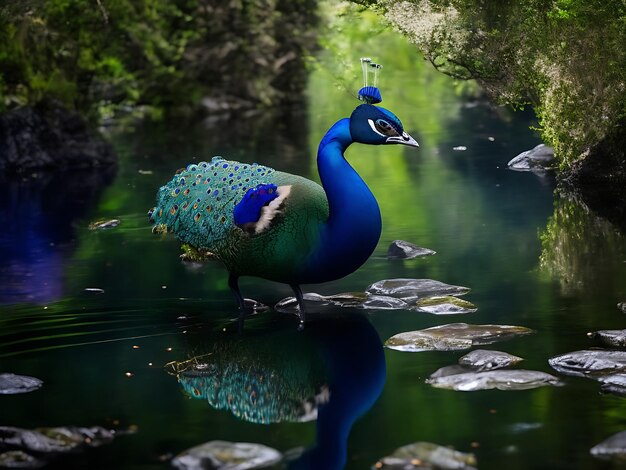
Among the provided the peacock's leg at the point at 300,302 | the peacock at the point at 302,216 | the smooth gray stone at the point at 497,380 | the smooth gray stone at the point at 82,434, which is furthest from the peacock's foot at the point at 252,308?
the smooth gray stone at the point at 82,434

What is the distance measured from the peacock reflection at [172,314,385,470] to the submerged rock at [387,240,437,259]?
2546 millimetres

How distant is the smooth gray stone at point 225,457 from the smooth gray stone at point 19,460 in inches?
29.7

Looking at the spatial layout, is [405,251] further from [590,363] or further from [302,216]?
[590,363]

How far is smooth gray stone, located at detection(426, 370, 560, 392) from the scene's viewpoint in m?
7.95

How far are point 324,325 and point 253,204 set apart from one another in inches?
44.4

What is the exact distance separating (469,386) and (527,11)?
8539 millimetres

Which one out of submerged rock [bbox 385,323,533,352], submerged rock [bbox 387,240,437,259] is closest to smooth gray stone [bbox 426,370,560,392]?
submerged rock [bbox 385,323,533,352]

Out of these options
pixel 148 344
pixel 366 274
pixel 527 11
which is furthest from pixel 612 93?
pixel 148 344

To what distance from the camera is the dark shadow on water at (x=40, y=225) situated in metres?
12.1

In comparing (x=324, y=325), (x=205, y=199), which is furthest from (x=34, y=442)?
(x=205, y=199)

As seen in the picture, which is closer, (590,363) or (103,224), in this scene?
(590,363)

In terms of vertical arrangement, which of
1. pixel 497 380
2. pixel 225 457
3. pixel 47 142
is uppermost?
pixel 47 142

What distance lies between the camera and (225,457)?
675 cm

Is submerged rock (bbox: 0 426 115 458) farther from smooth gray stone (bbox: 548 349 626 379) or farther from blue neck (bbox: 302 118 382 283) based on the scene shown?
smooth gray stone (bbox: 548 349 626 379)
